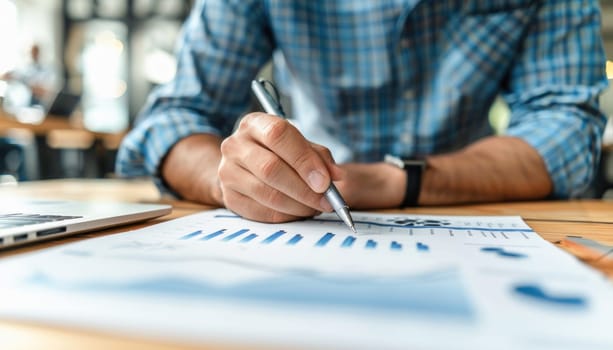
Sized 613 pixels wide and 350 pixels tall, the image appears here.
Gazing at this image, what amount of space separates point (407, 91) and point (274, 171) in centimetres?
45

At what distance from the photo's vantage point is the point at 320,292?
6.8 inches

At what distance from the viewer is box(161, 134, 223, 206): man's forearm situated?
1.61ft

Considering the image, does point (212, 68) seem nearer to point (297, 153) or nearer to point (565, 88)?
point (297, 153)

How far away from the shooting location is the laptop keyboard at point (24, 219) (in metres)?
0.28

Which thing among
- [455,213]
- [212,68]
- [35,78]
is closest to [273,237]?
[455,213]

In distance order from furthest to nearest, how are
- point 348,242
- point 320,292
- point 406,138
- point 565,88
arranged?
1. point 406,138
2. point 565,88
3. point 348,242
4. point 320,292

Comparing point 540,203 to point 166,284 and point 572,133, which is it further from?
point 166,284

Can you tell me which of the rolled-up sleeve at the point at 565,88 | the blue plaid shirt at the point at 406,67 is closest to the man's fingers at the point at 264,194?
the blue plaid shirt at the point at 406,67

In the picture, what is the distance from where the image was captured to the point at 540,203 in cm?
54

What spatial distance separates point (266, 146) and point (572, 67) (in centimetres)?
53

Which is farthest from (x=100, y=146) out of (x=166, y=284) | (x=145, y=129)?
(x=166, y=284)

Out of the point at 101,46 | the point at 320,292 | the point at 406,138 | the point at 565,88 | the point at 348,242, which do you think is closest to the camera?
the point at 320,292

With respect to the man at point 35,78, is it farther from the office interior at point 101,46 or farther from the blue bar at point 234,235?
the blue bar at point 234,235

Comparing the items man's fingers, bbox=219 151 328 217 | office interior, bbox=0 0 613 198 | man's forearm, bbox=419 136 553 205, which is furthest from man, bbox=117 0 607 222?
office interior, bbox=0 0 613 198
